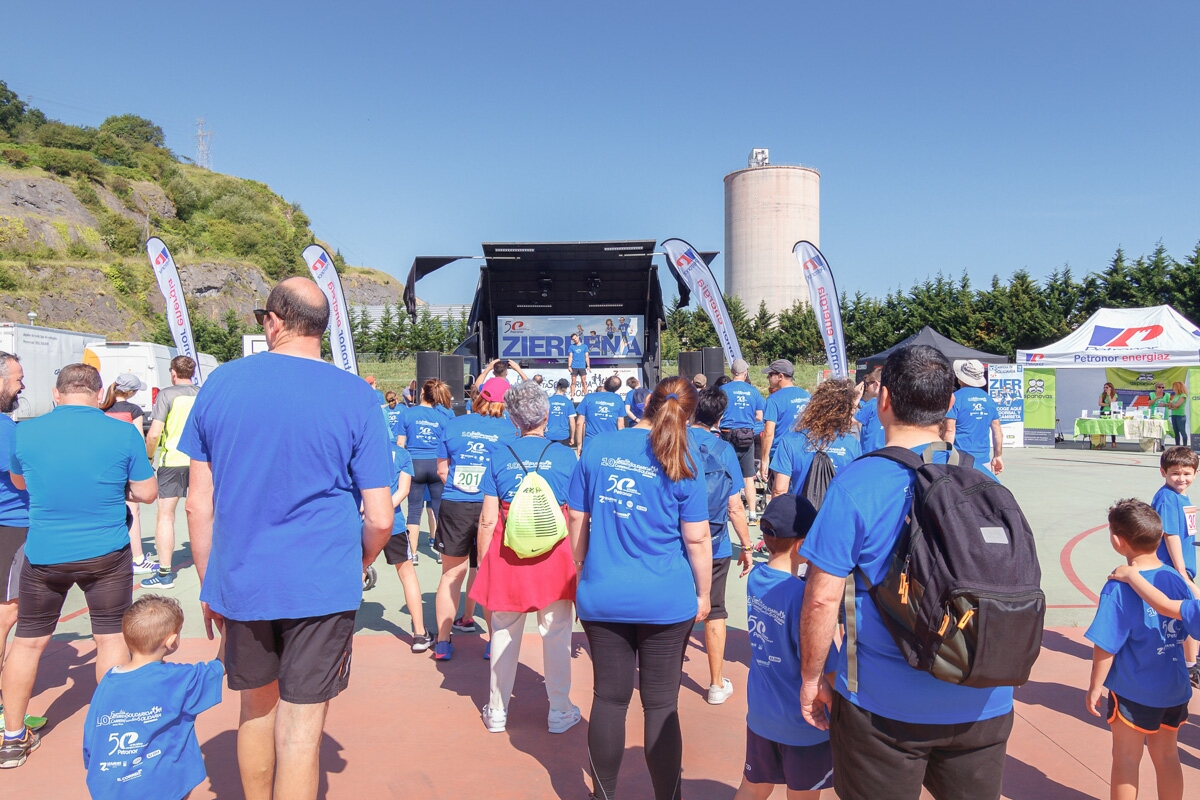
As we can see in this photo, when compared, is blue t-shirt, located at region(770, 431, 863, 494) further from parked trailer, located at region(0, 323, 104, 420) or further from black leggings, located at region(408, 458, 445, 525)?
parked trailer, located at region(0, 323, 104, 420)

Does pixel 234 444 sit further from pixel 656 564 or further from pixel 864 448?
pixel 864 448

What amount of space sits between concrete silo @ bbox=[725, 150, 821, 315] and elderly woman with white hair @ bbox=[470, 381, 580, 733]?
154 feet

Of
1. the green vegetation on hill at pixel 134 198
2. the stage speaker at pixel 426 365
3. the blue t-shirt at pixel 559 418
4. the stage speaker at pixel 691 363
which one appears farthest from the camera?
the green vegetation on hill at pixel 134 198

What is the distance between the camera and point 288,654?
7.47 feet

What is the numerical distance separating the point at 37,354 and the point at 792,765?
2271 centimetres

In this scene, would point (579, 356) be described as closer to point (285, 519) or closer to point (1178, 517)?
point (1178, 517)

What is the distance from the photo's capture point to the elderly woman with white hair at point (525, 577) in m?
3.41

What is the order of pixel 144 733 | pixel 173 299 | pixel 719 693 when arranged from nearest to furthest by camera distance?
pixel 144 733 < pixel 719 693 < pixel 173 299

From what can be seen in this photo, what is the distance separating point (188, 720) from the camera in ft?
8.16

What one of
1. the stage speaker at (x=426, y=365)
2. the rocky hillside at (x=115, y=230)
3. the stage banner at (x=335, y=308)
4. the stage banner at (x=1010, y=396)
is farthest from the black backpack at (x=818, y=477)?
the rocky hillside at (x=115, y=230)

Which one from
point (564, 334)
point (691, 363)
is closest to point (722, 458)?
point (691, 363)

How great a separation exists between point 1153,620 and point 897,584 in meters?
1.56

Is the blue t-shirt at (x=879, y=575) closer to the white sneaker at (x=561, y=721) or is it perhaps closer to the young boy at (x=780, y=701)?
the young boy at (x=780, y=701)

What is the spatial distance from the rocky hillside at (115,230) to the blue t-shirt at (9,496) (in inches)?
1505
